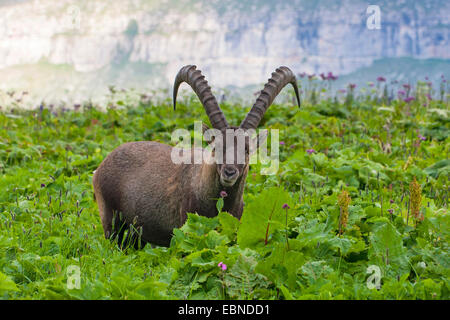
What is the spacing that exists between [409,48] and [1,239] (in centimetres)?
18988

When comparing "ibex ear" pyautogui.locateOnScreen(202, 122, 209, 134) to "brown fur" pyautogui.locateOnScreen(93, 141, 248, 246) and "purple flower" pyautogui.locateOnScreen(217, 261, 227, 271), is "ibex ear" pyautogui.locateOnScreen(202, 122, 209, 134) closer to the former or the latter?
"brown fur" pyautogui.locateOnScreen(93, 141, 248, 246)

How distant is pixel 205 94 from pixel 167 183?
1123 mm

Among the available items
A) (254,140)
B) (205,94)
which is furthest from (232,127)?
(205,94)

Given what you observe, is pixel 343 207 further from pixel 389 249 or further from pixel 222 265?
pixel 222 265

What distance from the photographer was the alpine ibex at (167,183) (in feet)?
17.8

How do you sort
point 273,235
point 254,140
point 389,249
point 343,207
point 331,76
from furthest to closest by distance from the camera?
point 331,76 < point 254,140 < point 343,207 < point 273,235 < point 389,249

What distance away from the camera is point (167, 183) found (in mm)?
5875

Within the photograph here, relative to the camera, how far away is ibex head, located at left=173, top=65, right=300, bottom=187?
5.10m

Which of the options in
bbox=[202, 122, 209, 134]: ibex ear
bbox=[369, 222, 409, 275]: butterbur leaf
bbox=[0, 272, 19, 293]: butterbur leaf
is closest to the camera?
bbox=[0, 272, 19, 293]: butterbur leaf

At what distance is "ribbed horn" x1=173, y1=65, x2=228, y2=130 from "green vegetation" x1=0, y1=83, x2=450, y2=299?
103 cm

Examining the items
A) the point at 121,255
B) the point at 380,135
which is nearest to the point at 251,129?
the point at 121,255

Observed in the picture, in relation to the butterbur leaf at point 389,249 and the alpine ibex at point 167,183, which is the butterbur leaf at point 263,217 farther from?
the alpine ibex at point 167,183

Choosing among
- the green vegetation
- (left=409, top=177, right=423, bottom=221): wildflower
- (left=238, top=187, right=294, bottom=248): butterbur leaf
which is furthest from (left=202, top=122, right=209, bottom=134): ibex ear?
(left=409, top=177, right=423, bottom=221): wildflower
